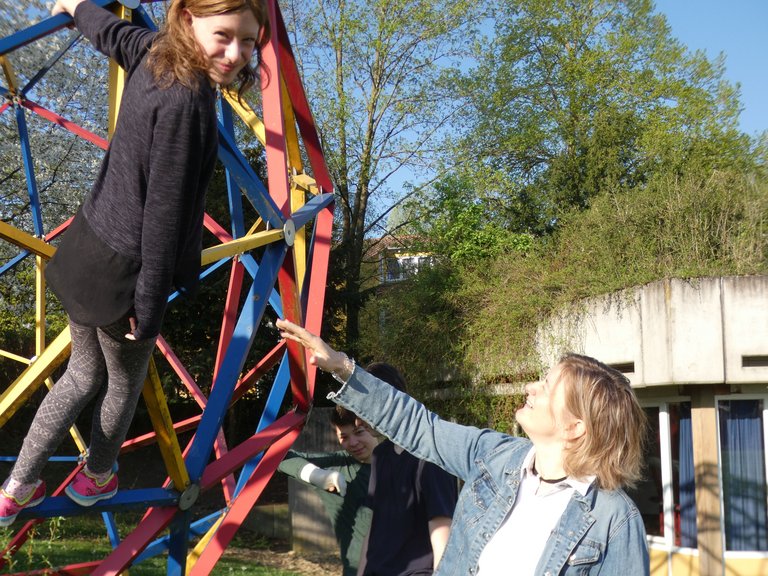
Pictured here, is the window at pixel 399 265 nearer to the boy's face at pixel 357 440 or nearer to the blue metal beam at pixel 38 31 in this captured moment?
the boy's face at pixel 357 440

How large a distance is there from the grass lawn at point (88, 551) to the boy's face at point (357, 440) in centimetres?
510

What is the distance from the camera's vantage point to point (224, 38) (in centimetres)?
206

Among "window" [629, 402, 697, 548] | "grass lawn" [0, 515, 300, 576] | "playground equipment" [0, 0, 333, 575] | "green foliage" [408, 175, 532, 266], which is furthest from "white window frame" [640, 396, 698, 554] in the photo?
"playground equipment" [0, 0, 333, 575]

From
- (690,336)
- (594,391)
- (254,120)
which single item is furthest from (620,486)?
(690,336)

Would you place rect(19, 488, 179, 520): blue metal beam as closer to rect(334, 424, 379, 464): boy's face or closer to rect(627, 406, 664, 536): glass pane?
rect(334, 424, 379, 464): boy's face

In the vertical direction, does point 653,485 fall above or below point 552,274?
below

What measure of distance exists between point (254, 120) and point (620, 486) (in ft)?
7.16

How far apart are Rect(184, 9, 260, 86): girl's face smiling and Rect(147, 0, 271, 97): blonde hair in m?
0.01

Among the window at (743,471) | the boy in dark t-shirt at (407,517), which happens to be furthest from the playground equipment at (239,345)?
the window at (743,471)

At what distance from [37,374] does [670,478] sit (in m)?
8.35

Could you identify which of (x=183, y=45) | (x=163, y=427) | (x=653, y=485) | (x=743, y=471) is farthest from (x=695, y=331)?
(x=183, y=45)

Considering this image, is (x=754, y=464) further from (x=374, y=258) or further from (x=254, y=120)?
(x=374, y=258)

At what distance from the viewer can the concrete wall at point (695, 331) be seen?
27.7ft

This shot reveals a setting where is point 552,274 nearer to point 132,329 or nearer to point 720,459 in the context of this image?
point 720,459
